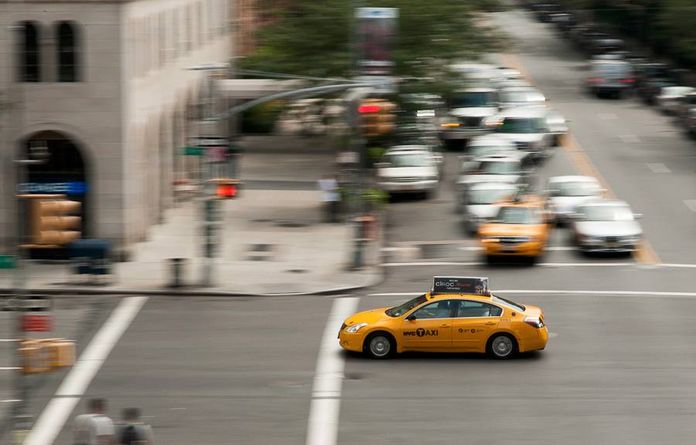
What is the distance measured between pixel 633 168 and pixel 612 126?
9974mm

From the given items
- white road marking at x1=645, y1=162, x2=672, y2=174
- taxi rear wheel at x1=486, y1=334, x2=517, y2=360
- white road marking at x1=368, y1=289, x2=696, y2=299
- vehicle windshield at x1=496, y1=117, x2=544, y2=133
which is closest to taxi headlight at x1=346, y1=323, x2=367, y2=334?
taxi rear wheel at x1=486, y1=334, x2=517, y2=360

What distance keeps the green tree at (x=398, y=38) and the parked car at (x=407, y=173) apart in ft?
9.43

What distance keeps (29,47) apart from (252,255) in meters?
Answer: 8.41

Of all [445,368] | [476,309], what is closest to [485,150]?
[476,309]

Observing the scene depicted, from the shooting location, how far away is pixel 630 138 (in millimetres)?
58969

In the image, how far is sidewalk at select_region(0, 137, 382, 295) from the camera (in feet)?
115

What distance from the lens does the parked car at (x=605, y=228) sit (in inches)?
1502

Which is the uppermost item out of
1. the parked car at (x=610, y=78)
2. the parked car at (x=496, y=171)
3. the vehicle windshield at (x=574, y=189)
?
the parked car at (x=610, y=78)

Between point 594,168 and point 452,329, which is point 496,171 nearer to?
point 594,168

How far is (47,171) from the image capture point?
38281 millimetres

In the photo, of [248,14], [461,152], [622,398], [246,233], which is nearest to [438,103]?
[461,152]

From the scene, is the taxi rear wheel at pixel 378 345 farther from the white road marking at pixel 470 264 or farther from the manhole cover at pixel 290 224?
the manhole cover at pixel 290 224

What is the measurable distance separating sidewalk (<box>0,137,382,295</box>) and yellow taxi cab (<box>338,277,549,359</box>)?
7173 mm

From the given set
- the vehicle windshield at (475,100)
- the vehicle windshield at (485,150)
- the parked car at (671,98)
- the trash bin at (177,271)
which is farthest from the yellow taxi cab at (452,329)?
the parked car at (671,98)
